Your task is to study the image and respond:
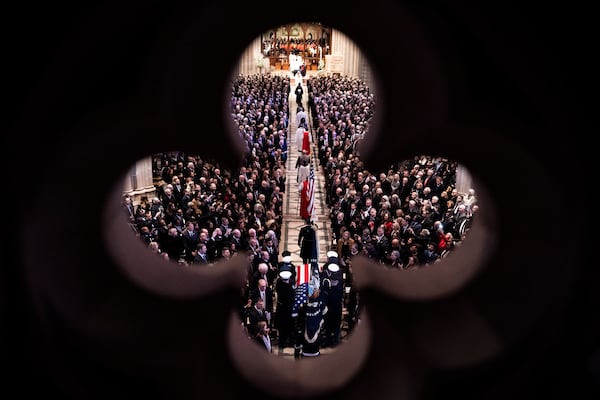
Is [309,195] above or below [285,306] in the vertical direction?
above

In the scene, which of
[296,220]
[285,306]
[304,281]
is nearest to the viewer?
[285,306]

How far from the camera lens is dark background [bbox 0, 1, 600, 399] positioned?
10.3ft

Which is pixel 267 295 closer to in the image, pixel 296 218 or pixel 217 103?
pixel 217 103

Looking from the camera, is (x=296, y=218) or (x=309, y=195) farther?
(x=296, y=218)

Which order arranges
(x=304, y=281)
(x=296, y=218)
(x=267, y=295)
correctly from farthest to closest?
(x=296, y=218), (x=304, y=281), (x=267, y=295)

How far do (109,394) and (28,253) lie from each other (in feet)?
3.24

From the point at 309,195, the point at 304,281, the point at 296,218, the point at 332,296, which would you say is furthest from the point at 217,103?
the point at 296,218

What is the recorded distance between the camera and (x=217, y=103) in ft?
11.8

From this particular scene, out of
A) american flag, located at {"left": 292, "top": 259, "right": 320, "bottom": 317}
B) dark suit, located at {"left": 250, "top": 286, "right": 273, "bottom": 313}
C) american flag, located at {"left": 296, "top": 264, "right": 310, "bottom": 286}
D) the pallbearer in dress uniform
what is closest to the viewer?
the pallbearer in dress uniform

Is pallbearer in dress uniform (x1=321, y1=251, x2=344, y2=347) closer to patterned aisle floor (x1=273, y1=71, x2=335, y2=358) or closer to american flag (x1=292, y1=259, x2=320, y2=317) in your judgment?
patterned aisle floor (x1=273, y1=71, x2=335, y2=358)

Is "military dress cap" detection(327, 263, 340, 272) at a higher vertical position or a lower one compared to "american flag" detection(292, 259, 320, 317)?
higher

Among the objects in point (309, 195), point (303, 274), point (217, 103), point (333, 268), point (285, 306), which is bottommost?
point (303, 274)

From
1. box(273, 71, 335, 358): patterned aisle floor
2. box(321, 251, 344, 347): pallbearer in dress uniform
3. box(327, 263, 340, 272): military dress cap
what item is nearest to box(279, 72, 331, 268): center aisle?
box(273, 71, 335, 358): patterned aisle floor

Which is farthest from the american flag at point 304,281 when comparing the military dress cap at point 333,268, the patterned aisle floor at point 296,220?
the military dress cap at point 333,268
